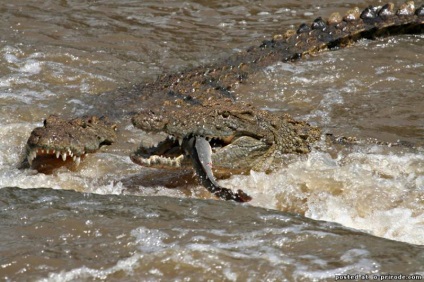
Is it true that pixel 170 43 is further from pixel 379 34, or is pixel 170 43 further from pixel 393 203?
pixel 393 203

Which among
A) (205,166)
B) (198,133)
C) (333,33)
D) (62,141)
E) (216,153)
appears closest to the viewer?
(205,166)

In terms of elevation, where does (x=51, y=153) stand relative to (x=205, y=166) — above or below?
below

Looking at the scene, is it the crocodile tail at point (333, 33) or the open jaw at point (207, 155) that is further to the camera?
the crocodile tail at point (333, 33)

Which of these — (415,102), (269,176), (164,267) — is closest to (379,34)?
(415,102)

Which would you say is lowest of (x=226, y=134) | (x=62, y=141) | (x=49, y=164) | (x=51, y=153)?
(x=49, y=164)

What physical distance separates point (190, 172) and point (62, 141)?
946mm

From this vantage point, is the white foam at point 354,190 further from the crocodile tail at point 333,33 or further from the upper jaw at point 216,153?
the crocodile tail at point 333,33

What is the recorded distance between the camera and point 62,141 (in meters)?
5.63

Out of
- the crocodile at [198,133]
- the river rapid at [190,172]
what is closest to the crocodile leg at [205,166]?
the crocodile at [198,133]

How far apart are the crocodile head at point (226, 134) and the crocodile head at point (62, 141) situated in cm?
65

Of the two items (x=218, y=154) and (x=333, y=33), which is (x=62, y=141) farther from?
(x=333, y=33)

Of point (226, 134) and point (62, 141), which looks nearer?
point (226, 134)

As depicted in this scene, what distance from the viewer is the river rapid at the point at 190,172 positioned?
3.78 metres

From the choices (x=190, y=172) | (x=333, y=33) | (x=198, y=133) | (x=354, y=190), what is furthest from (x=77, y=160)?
(x=333, y=33)
